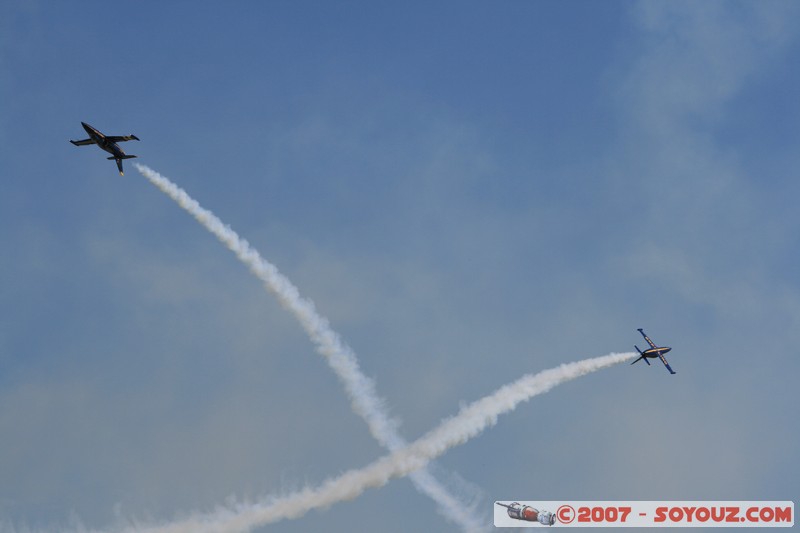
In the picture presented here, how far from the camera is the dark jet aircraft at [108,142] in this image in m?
162

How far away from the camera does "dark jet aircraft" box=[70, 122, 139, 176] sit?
161750 millimetres

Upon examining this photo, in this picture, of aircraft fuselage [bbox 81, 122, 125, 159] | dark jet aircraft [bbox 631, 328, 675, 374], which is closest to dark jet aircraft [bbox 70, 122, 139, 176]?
aircraft fuselage [bbox 81, 122, 125, 159]

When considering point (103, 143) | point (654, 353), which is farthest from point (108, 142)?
point (654, 353)

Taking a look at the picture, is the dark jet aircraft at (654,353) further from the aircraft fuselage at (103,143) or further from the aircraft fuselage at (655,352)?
the aircraft fuselage at (103,143)

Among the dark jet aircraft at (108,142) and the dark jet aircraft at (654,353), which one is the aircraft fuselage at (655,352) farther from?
the dark jet aircraft at (108,142)

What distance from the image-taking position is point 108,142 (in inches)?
6398

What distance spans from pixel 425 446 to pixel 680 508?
107 feet

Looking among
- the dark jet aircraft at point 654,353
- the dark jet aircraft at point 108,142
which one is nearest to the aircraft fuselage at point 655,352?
the dark jet aircraft at point 654,353

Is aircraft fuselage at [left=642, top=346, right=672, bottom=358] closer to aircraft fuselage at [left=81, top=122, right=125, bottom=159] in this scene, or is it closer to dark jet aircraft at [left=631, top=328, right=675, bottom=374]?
dark jet aircraft at [left=631, top=328, right=675, bottom=374]

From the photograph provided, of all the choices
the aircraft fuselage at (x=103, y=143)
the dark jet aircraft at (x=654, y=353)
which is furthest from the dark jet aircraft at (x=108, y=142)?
the dark jet aircraft at (x=654, y=353)

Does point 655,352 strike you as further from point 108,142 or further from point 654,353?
point 108,142

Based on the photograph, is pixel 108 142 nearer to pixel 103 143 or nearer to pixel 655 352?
pixel 103 143

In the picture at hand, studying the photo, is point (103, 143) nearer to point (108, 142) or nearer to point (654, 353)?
point (108, 142)

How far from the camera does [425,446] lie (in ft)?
524
